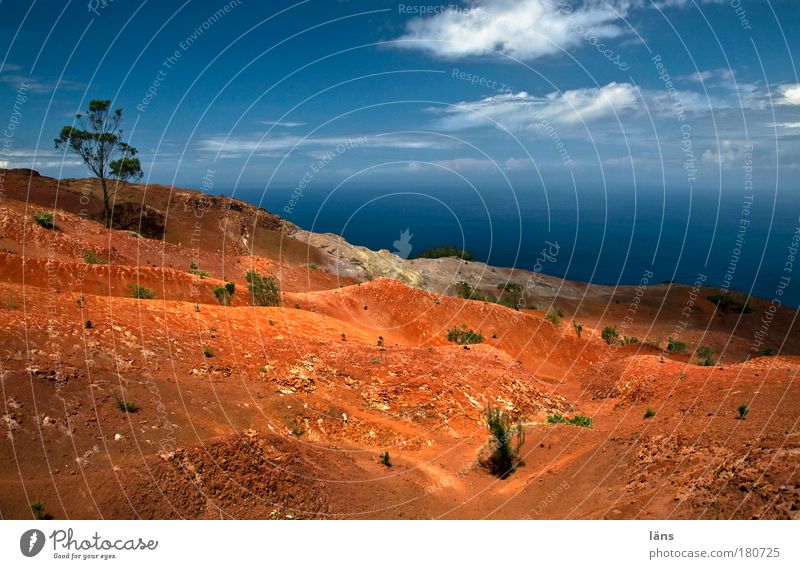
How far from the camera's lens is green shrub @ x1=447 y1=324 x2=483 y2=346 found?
2947cm

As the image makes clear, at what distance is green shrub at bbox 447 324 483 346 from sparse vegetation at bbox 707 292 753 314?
115ft

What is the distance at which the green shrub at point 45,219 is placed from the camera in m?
30.2

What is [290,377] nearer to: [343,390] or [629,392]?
[343,390]

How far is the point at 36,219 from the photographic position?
30172 mm

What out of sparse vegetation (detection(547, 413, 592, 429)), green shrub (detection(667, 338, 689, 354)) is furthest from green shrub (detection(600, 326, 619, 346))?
sparse vegetation (detection(547, 413, 592, 429))

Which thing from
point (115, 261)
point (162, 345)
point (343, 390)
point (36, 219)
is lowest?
point (343, 390)

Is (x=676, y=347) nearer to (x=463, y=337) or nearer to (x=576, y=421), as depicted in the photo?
(x=463, y=337)

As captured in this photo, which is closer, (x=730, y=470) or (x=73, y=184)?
(x=730, y=470)

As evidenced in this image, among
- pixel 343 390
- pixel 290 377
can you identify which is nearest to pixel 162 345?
pixel 290 377

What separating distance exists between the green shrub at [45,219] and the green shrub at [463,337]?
89.5 ft

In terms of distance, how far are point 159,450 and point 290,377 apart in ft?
21.1

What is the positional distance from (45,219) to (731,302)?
63.0 meters

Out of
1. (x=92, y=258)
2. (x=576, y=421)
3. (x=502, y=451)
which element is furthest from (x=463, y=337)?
(x=92, y=258)

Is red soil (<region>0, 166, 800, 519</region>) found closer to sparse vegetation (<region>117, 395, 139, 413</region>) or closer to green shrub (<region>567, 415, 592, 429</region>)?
sparse vegetation (<region>117, 395, 139, 413</region>)
